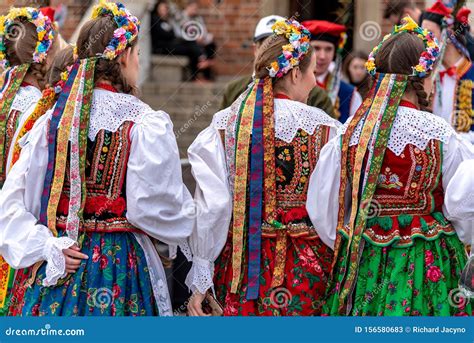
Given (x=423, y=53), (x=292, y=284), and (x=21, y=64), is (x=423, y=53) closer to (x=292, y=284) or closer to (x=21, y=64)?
(x=292, y=284)

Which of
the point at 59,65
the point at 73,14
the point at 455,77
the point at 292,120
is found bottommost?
the point at 73,14

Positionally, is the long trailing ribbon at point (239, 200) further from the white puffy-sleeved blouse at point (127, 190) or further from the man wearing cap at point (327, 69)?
the man wearing cap at point (327, 69)

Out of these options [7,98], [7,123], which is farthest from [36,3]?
[7,123]

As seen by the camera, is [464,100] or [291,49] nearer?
[291,49]

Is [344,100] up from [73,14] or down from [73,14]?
up

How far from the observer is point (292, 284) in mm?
3807

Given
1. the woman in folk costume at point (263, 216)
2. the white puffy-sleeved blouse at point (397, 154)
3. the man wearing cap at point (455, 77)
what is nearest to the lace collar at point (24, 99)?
the woman in folk costume at point (263, 216)

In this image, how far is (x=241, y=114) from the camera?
3.90m

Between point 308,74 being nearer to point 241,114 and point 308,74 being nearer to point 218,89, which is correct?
point 241,114

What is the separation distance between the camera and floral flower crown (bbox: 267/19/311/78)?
3.89 metres

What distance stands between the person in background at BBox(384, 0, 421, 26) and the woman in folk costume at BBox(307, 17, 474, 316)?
3.78 meters

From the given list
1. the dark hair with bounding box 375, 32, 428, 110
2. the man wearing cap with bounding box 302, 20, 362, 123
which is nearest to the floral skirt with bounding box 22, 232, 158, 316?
the dark hair with bounding box 375, 32, 428, 110

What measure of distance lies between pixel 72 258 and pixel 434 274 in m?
1.25

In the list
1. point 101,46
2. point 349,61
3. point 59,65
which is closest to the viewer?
point 101,46
